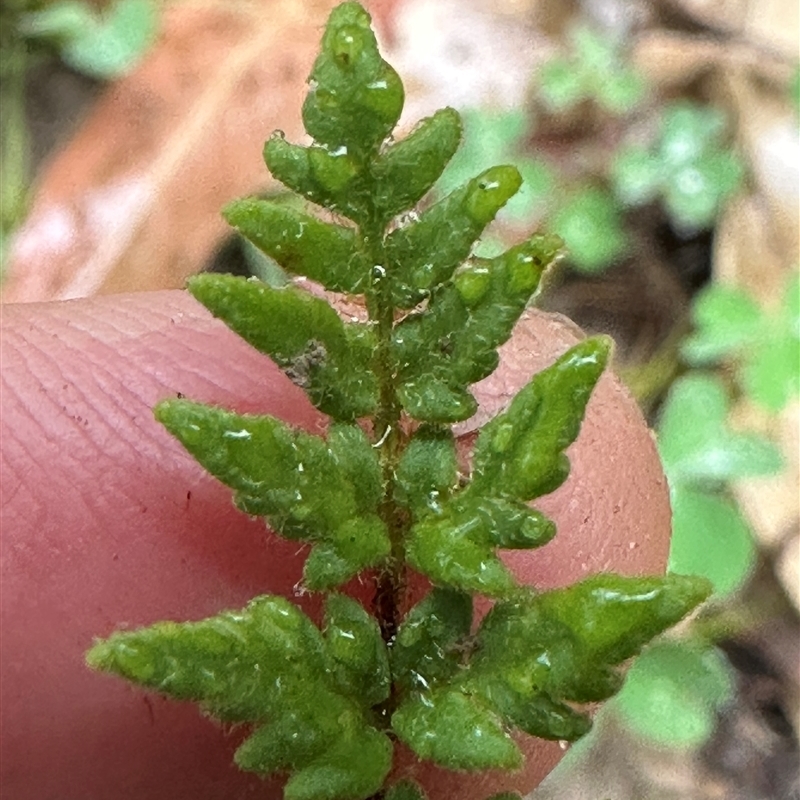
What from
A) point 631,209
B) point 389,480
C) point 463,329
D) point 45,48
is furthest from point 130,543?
A: point 45,48

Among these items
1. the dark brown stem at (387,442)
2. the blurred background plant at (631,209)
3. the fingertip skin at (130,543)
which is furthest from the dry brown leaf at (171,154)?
the dark brown stem at (387,442)

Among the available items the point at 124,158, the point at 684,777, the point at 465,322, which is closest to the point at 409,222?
the point at 465,322

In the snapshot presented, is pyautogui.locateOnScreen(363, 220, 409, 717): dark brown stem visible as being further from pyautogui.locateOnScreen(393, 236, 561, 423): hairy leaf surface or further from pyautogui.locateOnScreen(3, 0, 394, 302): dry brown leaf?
pyautogui.locateOnScreen(3, 0, 394, 302): dry brown leaf

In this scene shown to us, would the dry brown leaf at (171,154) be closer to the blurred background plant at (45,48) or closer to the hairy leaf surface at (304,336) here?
the blurred background plant at (45,48)

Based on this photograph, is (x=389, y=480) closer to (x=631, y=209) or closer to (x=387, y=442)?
(x=387, y=442)

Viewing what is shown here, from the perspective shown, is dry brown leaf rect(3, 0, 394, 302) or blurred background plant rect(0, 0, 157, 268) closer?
dry brown leaf rect(3, 0, 394, 302)

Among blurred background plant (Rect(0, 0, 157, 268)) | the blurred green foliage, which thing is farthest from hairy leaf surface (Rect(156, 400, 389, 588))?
blurred background plant (Rect(0, 0, 157, 268))
